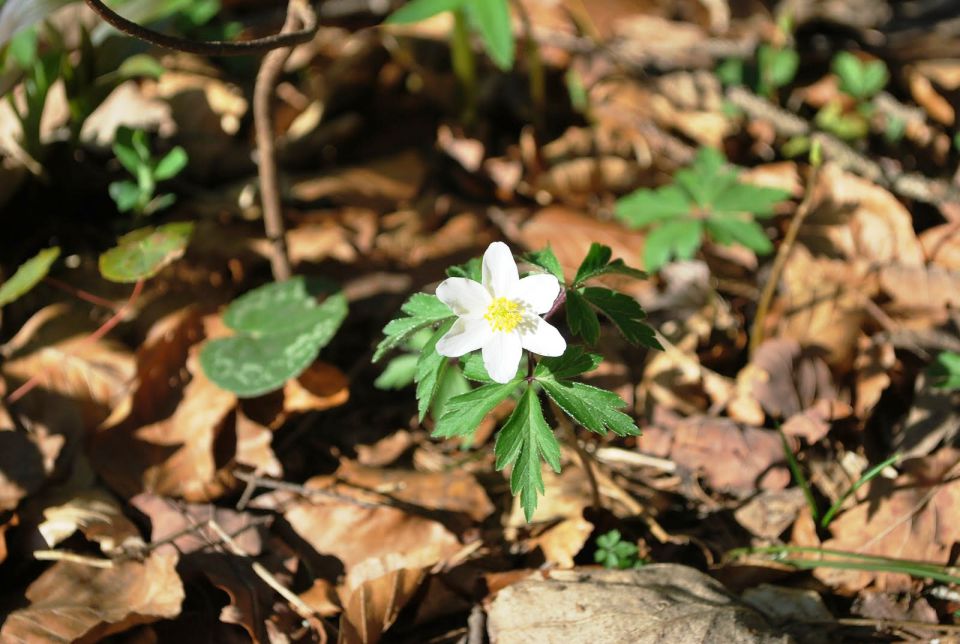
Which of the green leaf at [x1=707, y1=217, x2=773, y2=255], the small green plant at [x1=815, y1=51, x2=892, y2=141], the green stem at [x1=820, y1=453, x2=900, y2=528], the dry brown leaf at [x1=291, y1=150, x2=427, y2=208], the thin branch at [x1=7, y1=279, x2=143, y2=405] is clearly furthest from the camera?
the small green plant at [x1=815, y1=51, x2=892, y2=141]

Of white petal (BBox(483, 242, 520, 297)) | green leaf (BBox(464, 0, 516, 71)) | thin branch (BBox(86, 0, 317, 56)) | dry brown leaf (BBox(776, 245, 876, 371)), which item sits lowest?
dry brown leaf (BBox(776, 245, 876, 371))

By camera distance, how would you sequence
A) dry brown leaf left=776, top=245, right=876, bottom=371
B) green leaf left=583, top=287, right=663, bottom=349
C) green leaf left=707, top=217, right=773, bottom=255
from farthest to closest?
green leaf left=707, top=217, right=773, bottom=255 < dry brown leaf left=776, top=245, right=876, bottom=371 < green leaf left=583, top=287, right=663, bottom=349

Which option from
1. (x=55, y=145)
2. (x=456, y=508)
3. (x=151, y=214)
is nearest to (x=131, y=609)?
(x=456, y=508)

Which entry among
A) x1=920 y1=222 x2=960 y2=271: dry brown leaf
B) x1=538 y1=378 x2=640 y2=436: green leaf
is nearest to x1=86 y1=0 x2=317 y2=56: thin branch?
x1=538 y1=378 x2=640 y2=436: green leaf

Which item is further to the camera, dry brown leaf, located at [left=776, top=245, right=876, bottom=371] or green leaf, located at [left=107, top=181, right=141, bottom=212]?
green leaf, located at [left=107, top=181, right=141, bottom=212]

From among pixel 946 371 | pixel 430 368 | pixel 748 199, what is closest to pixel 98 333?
pixel 430 368

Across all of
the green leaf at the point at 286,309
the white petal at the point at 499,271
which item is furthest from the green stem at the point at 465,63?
the white petal at the point at 499,271

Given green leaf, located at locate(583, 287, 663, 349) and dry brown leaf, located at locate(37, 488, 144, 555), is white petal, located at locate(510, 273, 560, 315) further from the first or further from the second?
dry brown leaf, located at locate(37, 488, 144, 555)

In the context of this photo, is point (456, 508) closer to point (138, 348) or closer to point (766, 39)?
point (138, 348)
